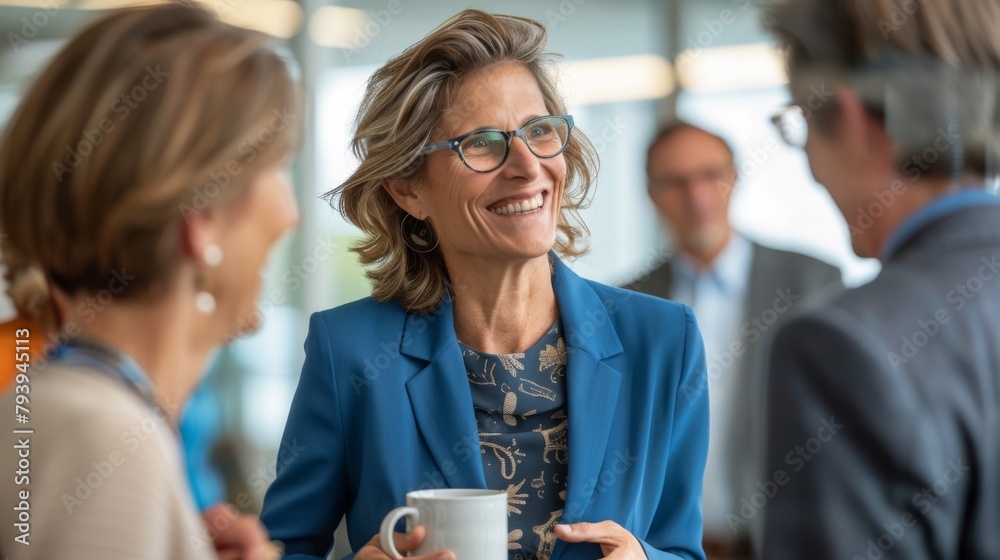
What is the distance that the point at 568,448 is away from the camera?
5.77ft

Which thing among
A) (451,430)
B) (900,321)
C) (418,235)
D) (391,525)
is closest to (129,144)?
(391,525)

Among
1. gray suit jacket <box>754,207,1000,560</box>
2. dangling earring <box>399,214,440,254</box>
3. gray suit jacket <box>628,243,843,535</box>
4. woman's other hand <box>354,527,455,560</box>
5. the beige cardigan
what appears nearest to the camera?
the beige cardigan

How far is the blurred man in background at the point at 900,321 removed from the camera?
0.96 meters

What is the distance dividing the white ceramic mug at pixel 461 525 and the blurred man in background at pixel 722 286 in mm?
2487

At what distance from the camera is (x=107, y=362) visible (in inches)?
37.9

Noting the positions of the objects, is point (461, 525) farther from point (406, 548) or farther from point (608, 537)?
point (608, 537)

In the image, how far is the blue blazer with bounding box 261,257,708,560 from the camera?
5.79 feet

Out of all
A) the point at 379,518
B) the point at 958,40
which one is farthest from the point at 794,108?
the point at 379,518

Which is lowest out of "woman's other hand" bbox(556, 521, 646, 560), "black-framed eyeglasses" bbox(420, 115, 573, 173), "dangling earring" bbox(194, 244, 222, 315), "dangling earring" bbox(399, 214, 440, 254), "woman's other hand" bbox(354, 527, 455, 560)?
"woman's other hand" bbox(556, 521, 646, 560)

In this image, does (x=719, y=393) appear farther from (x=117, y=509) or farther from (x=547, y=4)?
(x=547, y=4)

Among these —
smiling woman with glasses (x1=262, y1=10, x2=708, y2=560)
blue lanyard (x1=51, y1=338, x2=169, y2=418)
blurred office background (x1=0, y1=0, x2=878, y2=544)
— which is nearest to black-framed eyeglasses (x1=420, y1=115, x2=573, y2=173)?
smiling woman with glasses (x1=262, y1=10, x2=708, y2=560)

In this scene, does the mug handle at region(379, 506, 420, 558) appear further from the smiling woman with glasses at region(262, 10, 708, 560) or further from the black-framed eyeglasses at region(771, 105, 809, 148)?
the black-framed eyeglasses at region(771, 105, 809, 148)

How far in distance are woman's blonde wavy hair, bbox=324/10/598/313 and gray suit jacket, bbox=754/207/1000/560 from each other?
108 centimetres

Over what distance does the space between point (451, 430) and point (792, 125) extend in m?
0.83
